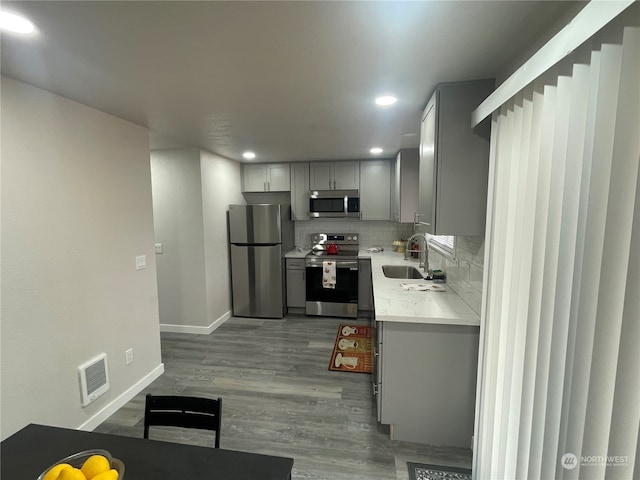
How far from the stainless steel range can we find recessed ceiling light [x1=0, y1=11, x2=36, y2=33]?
11.2 ft

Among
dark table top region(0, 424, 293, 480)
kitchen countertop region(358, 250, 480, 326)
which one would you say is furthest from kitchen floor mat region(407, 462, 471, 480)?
dark table top region(0, 424, 293, 480)

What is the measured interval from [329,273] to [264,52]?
10.2 feet

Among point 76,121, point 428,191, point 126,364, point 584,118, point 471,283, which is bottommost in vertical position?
point 126,364

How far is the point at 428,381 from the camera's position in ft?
6.25

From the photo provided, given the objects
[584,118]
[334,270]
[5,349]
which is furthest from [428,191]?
[5,349]

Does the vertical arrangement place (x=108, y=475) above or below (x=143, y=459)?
above

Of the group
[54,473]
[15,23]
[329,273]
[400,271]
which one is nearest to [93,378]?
[54,473]

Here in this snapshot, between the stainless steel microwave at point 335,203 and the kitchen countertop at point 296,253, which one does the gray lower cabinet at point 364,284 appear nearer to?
the stainless steel microwave at point 335,203

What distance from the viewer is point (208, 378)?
277 centimetres

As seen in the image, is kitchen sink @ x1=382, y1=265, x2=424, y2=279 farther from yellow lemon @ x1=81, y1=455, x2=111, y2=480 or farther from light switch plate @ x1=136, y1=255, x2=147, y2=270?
yellow lemon @ x1=81, y1=455, x2=111, y2=480

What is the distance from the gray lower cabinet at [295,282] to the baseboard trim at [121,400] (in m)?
1.93

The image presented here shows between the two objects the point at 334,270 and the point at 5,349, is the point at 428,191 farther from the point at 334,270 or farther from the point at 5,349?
the point at 5,349

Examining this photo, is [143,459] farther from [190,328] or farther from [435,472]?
[190,328]

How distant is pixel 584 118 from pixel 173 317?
4226 millimetres
